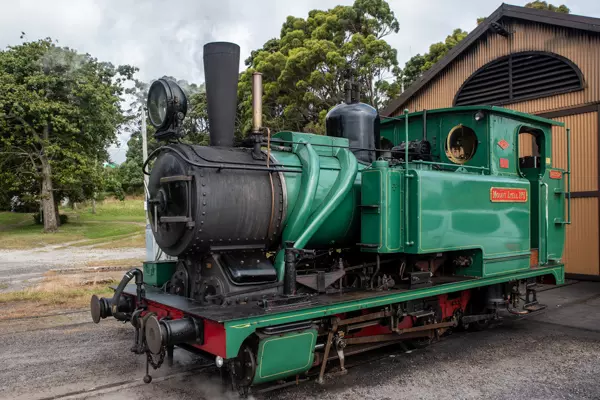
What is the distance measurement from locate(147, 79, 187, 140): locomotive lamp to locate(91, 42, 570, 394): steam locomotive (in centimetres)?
1

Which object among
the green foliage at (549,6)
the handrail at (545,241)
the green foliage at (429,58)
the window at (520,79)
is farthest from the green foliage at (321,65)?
the handrail at (545,241)

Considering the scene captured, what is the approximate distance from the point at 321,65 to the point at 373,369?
18.0 metres

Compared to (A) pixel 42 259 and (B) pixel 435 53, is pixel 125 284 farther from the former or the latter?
(B) pixel 435 53

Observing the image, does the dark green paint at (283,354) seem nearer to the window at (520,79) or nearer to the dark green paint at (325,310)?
the dark green paint at (325,310)

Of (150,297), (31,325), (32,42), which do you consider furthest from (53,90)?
(150,297)

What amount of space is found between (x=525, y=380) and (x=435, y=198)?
6.97 feet

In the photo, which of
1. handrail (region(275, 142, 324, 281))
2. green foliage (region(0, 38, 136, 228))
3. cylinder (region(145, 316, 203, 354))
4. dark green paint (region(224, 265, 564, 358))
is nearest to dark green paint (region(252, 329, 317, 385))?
dark green paint (region(224, 265, 564, 358))

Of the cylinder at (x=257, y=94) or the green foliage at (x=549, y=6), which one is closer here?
the cylinder at (x=257, y=94)

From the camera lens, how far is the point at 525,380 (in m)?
5.13

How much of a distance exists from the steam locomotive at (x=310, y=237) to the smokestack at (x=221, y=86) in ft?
0.04

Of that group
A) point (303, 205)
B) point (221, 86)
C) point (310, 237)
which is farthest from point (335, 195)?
point (221, 86)

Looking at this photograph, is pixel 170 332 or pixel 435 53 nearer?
pixel 170 332

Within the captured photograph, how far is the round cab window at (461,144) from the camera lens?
21.7 ft

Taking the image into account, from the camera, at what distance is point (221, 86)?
4.73m
